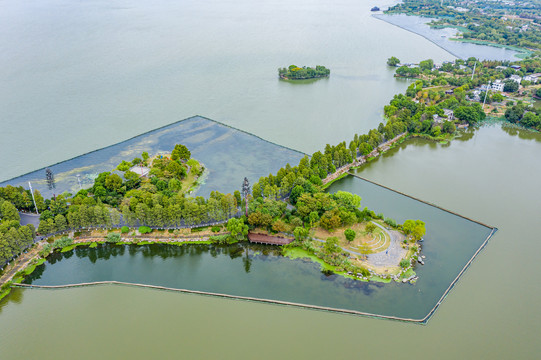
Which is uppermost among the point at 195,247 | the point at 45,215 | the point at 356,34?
the point at 356,34

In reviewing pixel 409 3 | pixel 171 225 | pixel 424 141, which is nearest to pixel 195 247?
pixel 171 225

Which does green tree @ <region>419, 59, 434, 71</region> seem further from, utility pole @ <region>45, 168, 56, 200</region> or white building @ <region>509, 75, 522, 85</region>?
utility pole @ <region>45, 168, 56, 200</region>

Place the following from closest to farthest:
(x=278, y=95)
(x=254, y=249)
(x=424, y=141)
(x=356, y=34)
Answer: (x=254, y=249), (x=424, y=141), (x=278, y=95), (x=356, y=34)

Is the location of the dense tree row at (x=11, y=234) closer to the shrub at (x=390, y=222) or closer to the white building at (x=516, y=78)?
the shrub at (x=390, y=222)

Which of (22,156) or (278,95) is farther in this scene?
(278,95)

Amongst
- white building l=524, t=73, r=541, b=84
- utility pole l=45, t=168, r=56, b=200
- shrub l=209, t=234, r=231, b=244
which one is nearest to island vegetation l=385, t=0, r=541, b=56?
white building l=524, t=73, r=541, b=84

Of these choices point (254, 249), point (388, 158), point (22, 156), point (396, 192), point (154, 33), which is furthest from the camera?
point (154, 33)

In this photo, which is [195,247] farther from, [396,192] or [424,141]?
[424,141]
